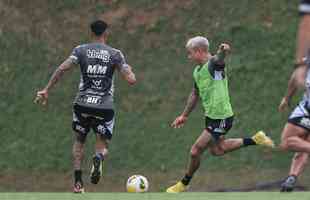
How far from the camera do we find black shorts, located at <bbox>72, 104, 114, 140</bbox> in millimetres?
13117

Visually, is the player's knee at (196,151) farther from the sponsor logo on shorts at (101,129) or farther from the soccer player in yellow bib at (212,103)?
the sponsor logo on shorts at (101,129)

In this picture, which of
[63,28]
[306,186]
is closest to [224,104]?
[306,186]

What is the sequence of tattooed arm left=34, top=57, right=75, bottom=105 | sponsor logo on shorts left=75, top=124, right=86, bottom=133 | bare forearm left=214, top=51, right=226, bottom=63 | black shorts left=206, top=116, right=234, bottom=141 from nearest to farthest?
bare forearm left=214, top=51, right=226, bottom=63 < tattooed arm left=34, top=57, right=75, bottom=105 < sponsor logo on shorts left=75, top=124, right=86, bottom=133 < black shorts left=206, top=116, right=234, bottom=141

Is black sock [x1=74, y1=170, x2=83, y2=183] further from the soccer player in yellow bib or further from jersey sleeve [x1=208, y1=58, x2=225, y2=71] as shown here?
jersey sleeve [x1=208, y1=58, x2=225, y2=71]

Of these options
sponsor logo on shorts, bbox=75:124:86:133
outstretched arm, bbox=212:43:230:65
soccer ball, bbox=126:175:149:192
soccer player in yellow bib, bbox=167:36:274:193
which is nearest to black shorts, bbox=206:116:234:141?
soccer player in yellow bib, bbox=167:36:274:193

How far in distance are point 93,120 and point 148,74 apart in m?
7.81

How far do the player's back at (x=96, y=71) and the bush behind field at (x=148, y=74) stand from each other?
5.77 metres

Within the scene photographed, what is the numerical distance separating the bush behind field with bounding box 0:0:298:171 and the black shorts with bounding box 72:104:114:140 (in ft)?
18.2

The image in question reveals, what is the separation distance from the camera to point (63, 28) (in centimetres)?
2214

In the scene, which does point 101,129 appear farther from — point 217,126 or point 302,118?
point 302,118

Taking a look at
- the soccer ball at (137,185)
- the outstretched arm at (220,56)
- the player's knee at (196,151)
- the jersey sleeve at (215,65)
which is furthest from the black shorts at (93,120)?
the outstretched arm at (220,56)

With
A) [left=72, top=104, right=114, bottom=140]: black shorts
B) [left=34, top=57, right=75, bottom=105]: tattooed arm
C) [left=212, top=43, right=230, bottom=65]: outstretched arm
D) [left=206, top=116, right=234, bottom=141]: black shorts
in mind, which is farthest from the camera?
[left=206, top=116, right=234, bottom=141]: black shorts

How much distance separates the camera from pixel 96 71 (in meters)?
13.0
